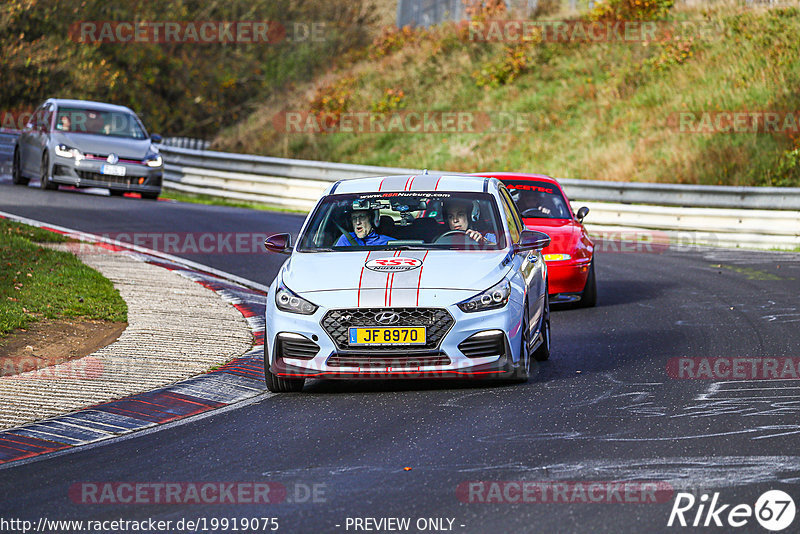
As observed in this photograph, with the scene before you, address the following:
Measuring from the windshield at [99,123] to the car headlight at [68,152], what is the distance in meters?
0.67

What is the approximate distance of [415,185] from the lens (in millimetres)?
10516

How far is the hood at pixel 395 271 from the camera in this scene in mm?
9078

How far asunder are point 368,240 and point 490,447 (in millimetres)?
3145

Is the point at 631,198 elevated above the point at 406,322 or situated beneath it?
elevated above

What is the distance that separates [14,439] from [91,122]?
18.5 m

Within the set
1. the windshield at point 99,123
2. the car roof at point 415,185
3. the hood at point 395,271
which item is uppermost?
the windshield at point 99,123

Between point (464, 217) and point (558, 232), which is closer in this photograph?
point (464, 217)

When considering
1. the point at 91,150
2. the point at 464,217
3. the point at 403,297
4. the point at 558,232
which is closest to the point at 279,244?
the point at 464,217

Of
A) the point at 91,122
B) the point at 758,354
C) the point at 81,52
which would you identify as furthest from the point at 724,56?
the point at 758,354

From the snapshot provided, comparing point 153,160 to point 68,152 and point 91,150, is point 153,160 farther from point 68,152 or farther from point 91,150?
point 68,152

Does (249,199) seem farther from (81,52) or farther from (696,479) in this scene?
(696,479)

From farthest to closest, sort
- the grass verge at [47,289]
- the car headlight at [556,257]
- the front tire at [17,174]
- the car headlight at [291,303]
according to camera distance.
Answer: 1. the front tire at [17,174]
2. the car headlight at [556,257]
3. the grass verge at [47,289]
4. the car headlight at [291,303]

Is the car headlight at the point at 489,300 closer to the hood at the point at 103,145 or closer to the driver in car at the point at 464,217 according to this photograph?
the driver in car at the point at 464,217

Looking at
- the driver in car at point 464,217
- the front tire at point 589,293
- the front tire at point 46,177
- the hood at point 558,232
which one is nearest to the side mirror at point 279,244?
A: the driver in car at point 464,217
